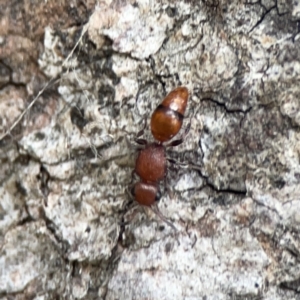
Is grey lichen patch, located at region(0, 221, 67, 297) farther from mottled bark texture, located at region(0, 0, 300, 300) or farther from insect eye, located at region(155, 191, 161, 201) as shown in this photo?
insect eye, located at region(155, 191, 161, 201)

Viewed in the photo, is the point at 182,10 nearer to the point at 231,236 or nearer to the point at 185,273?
the point at 231,236

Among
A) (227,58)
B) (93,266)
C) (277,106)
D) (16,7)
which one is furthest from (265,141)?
(16,7)

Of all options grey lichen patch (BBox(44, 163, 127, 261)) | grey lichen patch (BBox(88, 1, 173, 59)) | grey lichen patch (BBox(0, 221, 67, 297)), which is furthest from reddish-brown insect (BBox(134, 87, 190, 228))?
grey lichen patch (BBox(0, 221, 67, 297))

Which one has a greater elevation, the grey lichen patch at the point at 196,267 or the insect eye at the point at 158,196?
the insect eye at the point at 158,196

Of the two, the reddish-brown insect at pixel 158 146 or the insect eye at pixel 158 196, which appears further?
the insect eye at pixel 158 196

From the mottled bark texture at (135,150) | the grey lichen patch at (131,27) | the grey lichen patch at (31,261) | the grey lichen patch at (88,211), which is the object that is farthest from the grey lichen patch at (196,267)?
the grey lichen patch at (131,27)

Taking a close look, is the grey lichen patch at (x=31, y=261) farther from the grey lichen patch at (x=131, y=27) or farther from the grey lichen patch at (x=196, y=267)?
the grey lichen patch at (x=131, y=27)

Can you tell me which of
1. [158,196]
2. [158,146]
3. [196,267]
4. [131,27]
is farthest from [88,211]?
[131,27]
